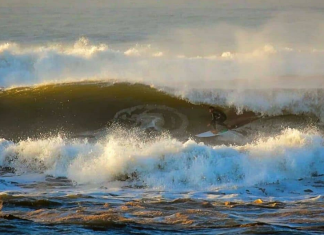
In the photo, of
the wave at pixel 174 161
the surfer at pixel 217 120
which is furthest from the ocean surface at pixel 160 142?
the surfer at pixel 217 120

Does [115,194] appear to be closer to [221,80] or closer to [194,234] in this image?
[194,234]

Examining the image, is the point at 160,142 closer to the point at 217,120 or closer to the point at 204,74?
the point at 217,120

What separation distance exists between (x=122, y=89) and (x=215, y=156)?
7.01 m

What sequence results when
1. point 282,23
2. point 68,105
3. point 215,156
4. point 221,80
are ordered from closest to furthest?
point 215,156 → point 68,105 → point 221,80 → point 282,23

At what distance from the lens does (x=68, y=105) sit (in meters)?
19.4

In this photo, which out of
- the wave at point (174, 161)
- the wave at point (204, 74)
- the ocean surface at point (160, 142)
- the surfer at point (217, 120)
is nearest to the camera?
the ocean surface at point (160, 142)

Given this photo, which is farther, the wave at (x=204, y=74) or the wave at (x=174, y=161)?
the wave at (x=204, y=74)

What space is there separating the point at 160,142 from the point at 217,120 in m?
3.56

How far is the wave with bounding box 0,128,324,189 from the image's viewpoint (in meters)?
13.3

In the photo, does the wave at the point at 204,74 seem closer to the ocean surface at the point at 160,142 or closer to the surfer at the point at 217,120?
the ocean surface at the point at 160,142

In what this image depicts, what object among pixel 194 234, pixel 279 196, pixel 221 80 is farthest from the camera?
pixel 221 80

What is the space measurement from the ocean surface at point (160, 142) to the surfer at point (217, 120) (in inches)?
7.3

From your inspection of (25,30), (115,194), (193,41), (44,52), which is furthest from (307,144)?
(25,30)

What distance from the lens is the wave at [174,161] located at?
1327cm
